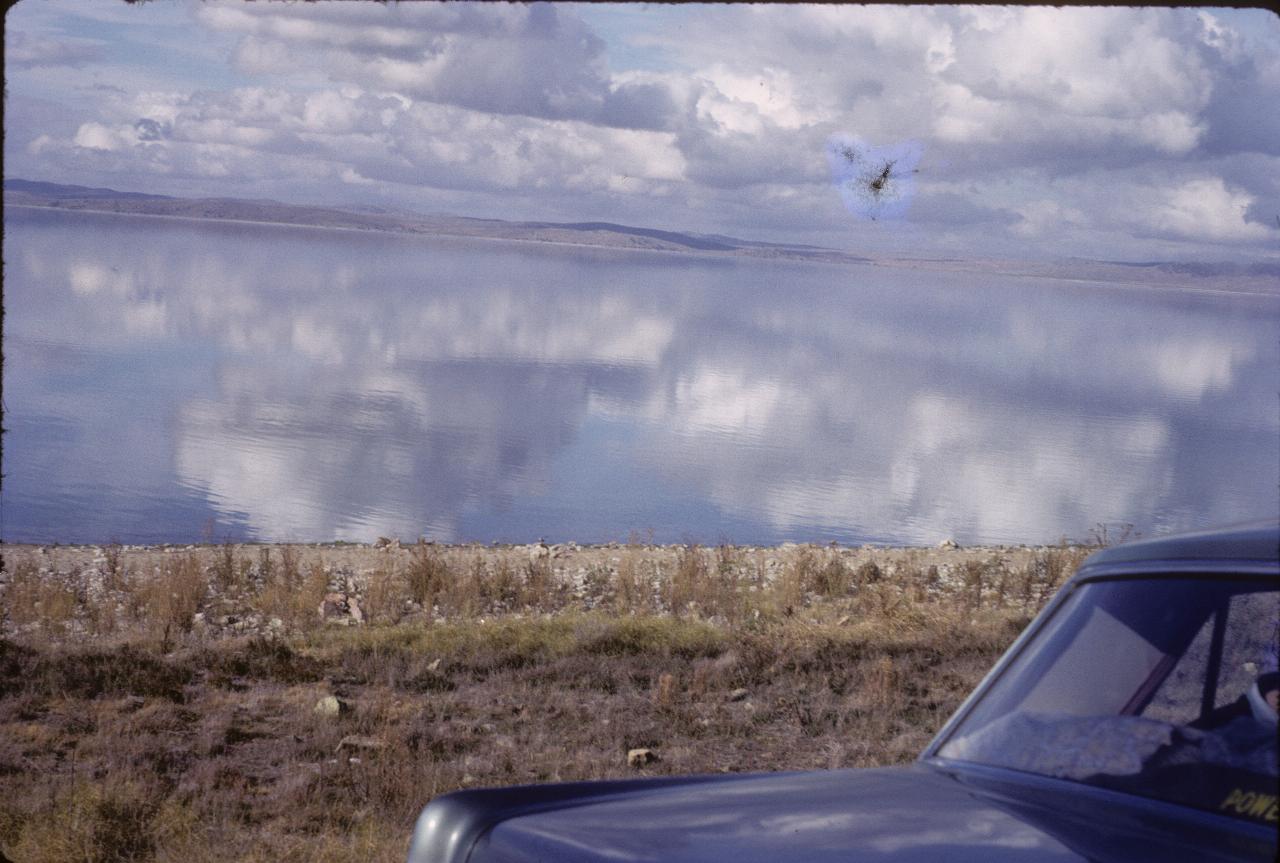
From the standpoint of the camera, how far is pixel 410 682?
9.35 metres

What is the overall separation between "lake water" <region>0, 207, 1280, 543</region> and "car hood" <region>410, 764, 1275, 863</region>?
1762 centimetres

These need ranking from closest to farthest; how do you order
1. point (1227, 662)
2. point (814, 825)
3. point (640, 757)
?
point (814, 825) < point (1227, 662) < point (640, 757)

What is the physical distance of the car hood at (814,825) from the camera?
2.23 metres

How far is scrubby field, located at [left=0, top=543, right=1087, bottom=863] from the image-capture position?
6477 millimetres

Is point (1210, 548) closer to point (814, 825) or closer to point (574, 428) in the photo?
point (814, 825)

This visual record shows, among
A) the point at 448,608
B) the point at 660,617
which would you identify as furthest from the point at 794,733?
the point at 448,608

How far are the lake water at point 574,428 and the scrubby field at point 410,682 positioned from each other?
687cm

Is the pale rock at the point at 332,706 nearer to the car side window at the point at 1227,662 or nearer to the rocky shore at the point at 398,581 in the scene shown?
the rocky shore at the point at 398,581

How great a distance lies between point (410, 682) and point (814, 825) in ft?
23.9

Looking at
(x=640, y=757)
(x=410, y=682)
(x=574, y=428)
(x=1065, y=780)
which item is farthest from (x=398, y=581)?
(x=574, y=428)

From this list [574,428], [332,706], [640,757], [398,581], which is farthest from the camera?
[574,428]

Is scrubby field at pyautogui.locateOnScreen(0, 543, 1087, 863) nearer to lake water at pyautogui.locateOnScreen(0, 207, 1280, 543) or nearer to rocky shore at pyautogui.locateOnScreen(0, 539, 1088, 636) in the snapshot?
rocky shore at pyautogui.locateOnScreen(0, 539, 1088, 636)

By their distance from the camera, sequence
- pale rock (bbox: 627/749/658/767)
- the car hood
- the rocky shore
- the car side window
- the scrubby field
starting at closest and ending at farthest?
the car hood
the car side window
the scrubby field
pale rock (bbox: 627/749/658/767)
the rocky shore

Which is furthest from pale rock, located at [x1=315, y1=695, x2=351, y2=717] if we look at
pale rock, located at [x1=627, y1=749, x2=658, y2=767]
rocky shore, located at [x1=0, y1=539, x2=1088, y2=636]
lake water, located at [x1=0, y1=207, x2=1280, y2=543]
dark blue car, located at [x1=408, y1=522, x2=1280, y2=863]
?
lake water, located at [x1=0, y1=207, x2=1280, y2=543]
